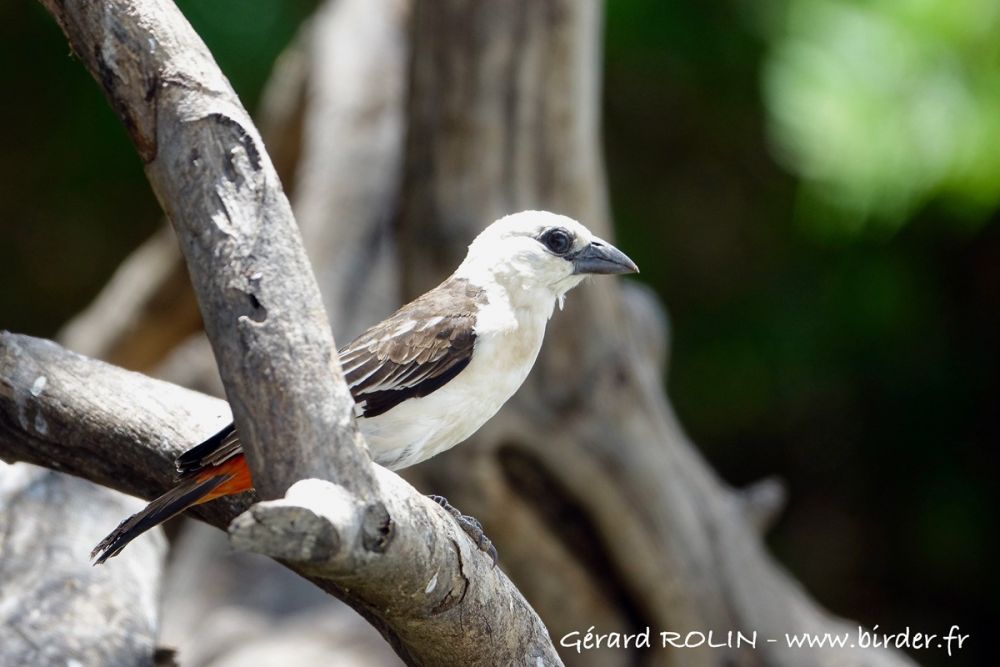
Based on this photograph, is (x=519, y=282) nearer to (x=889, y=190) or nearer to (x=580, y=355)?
(x=580, y=355)

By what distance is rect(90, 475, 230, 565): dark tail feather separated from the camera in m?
2.16

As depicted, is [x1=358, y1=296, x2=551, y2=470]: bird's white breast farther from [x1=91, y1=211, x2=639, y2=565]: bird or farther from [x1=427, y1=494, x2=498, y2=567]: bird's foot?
[x1=427, y1=494, x2=498, y2=567]: bird's foot

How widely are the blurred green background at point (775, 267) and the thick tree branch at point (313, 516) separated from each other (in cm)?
361

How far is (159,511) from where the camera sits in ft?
7.16

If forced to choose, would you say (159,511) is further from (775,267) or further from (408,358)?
(775,267)

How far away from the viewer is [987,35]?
17.4ft

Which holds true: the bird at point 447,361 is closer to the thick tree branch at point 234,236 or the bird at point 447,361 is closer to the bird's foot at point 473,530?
the bird's foot at point 473,530

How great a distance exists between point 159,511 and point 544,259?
1.08m

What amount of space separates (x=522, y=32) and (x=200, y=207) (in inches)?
98.4

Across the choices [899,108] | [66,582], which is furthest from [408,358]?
[899,108]

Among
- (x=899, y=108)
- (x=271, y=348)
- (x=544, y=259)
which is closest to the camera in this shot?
(x=271, y=348)

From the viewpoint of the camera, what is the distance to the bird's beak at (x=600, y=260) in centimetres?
281

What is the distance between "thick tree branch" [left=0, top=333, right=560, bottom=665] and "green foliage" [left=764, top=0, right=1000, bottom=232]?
10.9 ft

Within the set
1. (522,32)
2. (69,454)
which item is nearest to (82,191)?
(522,32)
